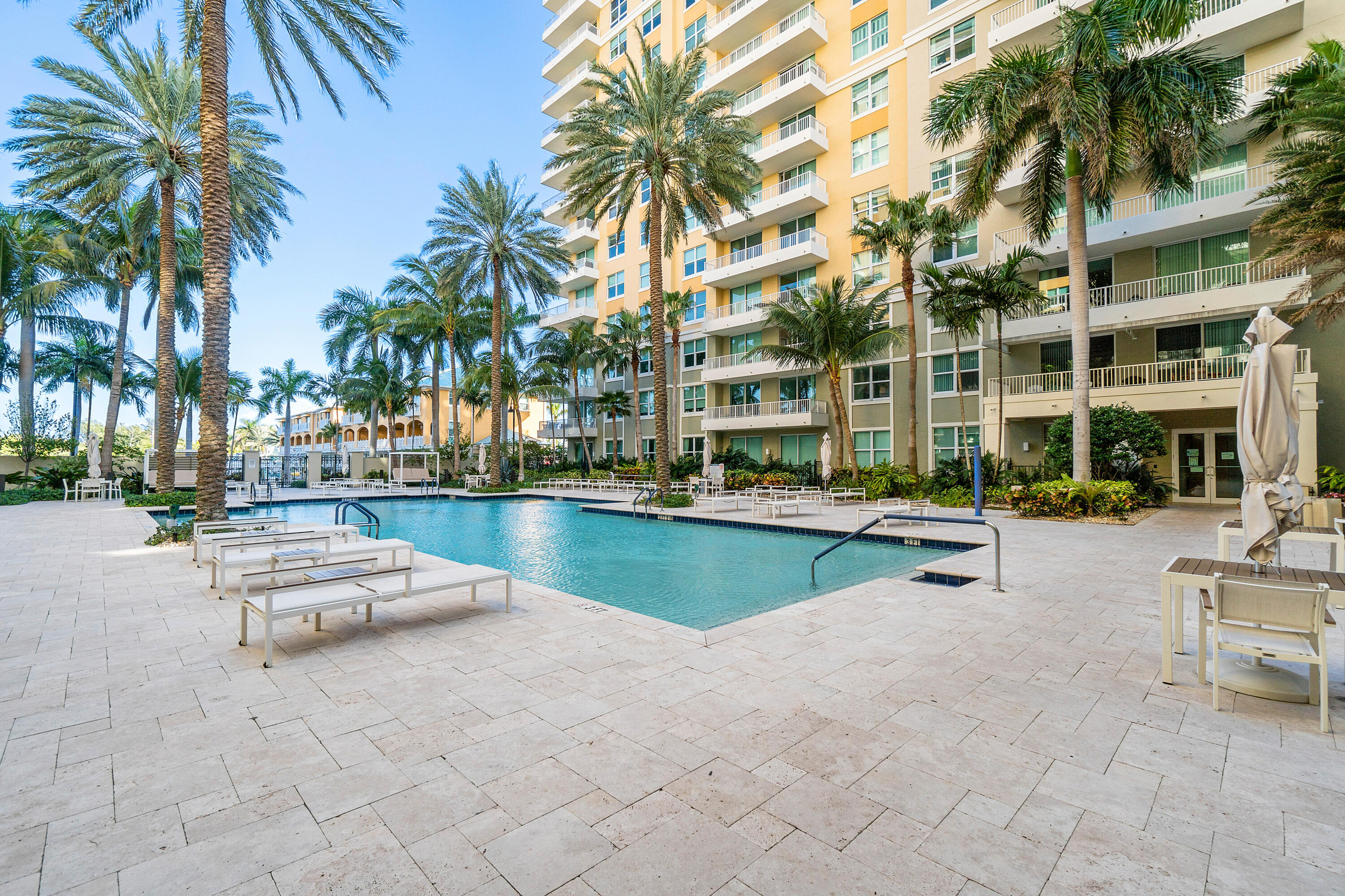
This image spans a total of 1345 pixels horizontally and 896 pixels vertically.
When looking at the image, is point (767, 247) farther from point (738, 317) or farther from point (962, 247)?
point (962, 247)

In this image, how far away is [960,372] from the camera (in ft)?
72.7

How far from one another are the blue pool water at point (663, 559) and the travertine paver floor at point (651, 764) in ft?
6.36

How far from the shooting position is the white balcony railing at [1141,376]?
16312 mm

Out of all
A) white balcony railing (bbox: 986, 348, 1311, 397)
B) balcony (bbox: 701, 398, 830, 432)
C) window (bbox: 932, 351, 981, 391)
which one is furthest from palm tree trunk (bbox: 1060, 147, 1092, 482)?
balcony (bbox: 701, 398, 830, 432)

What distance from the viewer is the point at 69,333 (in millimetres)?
29328

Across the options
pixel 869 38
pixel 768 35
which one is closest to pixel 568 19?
A: pixel 768 35

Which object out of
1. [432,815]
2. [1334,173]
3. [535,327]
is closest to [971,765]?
[432,815]

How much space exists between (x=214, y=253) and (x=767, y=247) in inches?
932

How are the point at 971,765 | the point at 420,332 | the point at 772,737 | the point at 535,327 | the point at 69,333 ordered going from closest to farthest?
the point at 971,765, the point at 772,737, the point at 69,333, the point at 420,332, the point at 535,327

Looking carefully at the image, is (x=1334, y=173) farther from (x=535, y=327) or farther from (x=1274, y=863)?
(x=535, y=327)

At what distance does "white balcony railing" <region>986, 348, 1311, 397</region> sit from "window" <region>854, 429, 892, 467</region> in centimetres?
466

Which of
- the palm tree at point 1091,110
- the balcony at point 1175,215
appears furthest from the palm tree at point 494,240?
the balcony at point 1175,215

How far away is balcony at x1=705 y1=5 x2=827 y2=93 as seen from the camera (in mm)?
27172

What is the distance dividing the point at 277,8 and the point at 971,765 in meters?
17.6
